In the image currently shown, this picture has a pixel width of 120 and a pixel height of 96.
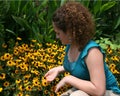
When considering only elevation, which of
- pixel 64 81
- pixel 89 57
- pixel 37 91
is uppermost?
pixel 89 57

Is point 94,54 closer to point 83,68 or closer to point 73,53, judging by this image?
point 83,68

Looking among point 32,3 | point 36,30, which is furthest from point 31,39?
point 32,3

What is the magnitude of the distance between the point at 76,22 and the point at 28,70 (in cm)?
110

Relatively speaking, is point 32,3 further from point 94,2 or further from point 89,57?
point 89,57

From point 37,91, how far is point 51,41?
111 centimetres

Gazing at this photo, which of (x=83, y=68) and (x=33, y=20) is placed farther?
(x=33, y=20)

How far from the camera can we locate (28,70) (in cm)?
386

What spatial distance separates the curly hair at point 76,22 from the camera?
115 inches

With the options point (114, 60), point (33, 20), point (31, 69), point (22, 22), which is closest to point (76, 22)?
point (31, 69)

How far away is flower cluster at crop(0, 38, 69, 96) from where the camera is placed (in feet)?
11.9

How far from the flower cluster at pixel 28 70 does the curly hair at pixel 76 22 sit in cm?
73

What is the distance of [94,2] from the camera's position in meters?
5.07

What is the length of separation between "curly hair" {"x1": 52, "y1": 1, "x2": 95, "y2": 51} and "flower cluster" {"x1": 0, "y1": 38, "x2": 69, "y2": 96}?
0.73m

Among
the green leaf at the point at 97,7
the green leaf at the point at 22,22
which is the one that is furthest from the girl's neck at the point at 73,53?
the green leaf at the point at 97,7
